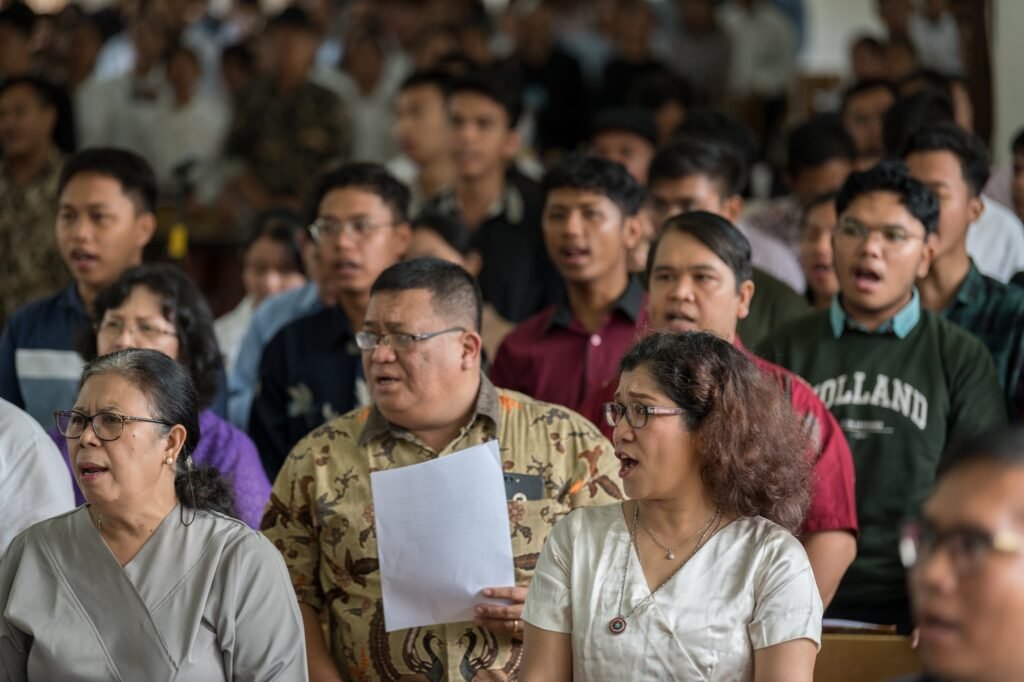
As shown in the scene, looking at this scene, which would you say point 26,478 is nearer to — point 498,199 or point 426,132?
point 498,199

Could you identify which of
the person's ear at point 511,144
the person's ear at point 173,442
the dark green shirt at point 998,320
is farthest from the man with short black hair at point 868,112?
the person's ear at point 173,442

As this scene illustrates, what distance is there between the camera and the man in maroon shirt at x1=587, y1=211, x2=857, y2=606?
3.15 metres

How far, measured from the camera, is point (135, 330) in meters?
3.71

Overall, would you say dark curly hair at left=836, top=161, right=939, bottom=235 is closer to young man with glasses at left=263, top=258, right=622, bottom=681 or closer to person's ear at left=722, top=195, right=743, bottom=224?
person's ear at left=722, top=195, right=743, bottom=224

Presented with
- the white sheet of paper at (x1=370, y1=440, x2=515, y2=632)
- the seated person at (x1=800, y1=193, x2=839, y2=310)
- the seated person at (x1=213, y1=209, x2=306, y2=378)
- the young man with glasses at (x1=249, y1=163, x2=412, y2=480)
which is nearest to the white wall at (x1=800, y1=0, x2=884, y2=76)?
the seated person at (x1=213, y1=209, x2=306, y2=378)

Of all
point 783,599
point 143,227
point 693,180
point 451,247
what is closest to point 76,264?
point 143,227

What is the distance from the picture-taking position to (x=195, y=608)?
2.67 meters

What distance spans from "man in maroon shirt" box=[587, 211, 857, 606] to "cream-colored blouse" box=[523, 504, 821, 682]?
592 mm

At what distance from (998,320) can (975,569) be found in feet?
→ 7.88

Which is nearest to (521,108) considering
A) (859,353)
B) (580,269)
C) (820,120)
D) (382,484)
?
(820,120)

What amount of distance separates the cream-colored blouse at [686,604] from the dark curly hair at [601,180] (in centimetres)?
187

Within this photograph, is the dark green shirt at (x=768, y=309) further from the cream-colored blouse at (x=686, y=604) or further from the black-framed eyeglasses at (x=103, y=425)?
the black-framed eyeglasses at (x=103, y=425)

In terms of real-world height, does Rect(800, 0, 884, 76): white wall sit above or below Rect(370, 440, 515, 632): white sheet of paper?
above

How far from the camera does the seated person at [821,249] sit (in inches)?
183
